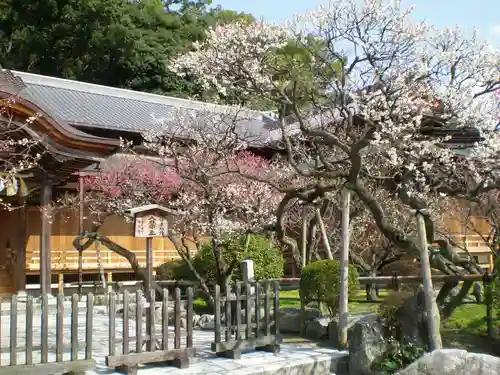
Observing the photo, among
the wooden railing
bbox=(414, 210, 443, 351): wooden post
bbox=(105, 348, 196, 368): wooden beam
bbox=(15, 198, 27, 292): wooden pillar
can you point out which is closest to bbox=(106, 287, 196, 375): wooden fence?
bbox=(105, 348, 196, 368): wooden beam

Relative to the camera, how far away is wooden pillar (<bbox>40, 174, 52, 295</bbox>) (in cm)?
1228

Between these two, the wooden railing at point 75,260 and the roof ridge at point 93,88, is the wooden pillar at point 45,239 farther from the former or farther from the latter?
the roof ridge at point 93,88

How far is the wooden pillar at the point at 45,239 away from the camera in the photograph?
1228cm

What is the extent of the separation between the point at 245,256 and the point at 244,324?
3.99 metres

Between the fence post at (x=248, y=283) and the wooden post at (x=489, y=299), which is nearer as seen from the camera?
the fence post at (x=248, y=283)

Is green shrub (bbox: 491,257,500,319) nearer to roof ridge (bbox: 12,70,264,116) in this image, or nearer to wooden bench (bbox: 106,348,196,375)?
wooden bench (bbox: 106,348,196,375)

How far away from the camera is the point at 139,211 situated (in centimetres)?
933

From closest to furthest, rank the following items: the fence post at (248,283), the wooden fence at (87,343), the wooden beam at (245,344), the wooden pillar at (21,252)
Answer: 1. the wooden fence at (87,343)
2. the wooden beam at (245,344)
3. the fence post at (248,283)
4. the wooden pillar at (21,252)

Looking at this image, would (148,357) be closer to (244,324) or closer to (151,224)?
(244,324)

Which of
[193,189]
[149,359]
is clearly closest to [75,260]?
[193,189]

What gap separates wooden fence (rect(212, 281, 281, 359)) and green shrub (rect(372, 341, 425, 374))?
165 centimetres

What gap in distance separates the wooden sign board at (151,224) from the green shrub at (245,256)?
3018 mm

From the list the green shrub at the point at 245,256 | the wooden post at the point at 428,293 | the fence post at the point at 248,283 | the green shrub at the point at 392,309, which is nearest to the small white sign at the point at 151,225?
the fence post at the point at 248,283

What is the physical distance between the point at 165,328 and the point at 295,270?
14.0 meters
